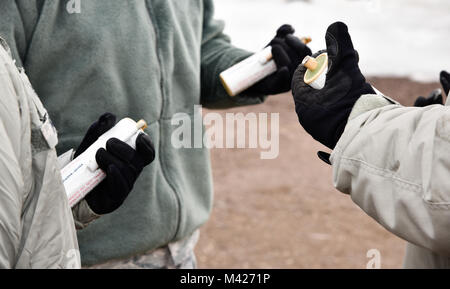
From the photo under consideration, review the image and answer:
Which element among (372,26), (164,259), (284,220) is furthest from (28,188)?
(372,26)

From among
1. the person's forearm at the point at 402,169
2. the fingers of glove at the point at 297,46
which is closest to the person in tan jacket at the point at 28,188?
the person's forearm at the point at 402,169

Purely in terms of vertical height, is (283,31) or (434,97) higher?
(283,31)

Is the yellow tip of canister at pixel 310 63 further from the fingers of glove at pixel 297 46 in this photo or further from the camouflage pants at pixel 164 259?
the camouflage pants at pixel 164 259

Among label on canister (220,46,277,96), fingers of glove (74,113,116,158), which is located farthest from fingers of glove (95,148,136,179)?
label on canister (220,46,277,96)

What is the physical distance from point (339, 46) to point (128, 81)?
80 centimetres

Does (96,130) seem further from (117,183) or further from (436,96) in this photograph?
(436,96)

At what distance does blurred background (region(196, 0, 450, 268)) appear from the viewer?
191 inches

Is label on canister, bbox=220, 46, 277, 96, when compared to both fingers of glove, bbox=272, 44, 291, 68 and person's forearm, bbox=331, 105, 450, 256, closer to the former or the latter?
fingers of glove, bbox=272, 44, 291, 68

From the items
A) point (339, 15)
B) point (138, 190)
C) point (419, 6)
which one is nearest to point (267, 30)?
point (339, 15)

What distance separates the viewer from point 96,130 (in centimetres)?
201

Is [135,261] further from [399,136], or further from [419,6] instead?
[419,6]

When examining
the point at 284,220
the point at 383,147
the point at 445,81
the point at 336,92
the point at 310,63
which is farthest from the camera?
the point at 284,220

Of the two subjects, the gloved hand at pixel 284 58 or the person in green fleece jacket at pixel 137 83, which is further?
the gloved hand at pixel 284 58

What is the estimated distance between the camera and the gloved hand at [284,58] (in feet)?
8.21
